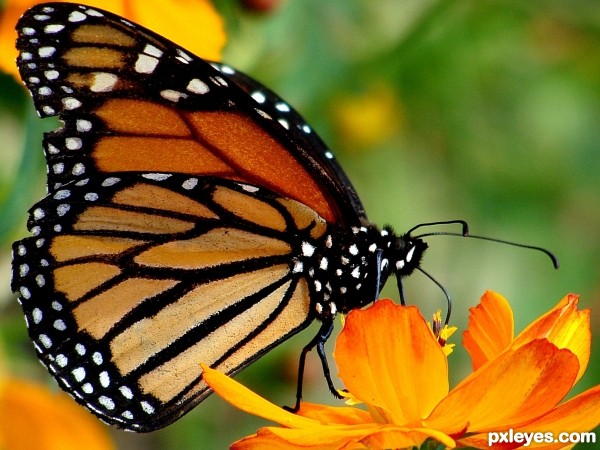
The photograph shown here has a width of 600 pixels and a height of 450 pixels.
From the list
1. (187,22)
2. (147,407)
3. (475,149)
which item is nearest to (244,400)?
(147,407)

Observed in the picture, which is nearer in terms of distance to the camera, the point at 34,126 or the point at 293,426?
the point at 293,426

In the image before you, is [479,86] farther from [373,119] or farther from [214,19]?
[214,19]

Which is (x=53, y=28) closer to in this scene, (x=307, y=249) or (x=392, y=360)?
(x=307, y=249)

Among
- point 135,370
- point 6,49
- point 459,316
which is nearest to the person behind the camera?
point 135,370

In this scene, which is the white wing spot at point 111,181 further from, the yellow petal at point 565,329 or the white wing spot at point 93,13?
the yellow petal at point 565,329

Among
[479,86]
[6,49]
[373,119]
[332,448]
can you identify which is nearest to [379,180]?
[373,119]

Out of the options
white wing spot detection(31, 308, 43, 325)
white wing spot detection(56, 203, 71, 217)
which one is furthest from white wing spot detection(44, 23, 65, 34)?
white wing spot detection(31, 308, 43, 325)

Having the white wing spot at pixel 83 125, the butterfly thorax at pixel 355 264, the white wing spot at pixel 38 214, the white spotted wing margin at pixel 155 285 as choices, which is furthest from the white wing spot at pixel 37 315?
the butterfly thorax at pixel 355 264
